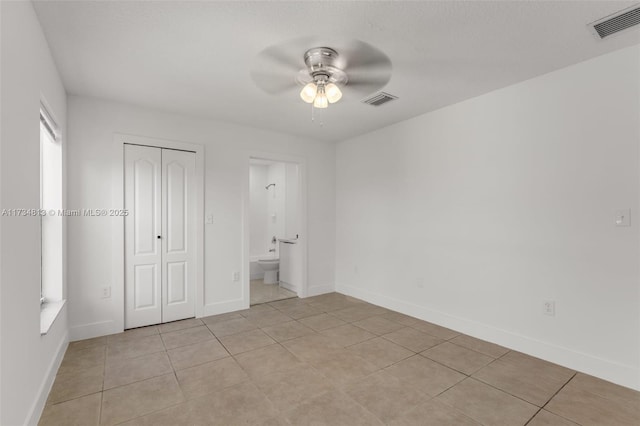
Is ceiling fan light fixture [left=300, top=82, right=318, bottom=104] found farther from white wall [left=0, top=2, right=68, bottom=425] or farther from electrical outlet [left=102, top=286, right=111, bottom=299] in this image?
electrical outlet [left=102, top=286, right=111, bottom=299]

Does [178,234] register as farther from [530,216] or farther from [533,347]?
[533,347]

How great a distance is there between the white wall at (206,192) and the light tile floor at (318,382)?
0.58 meters

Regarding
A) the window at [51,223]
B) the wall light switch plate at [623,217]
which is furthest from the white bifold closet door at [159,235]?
the wall light switch plate at [623,217]

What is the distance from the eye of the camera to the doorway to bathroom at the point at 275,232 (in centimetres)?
490

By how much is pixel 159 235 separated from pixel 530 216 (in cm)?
399

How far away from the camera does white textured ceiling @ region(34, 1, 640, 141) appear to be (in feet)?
6.22

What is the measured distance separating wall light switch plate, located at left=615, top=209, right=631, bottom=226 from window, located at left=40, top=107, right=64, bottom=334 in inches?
189

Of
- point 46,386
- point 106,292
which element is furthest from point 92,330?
point 46,386

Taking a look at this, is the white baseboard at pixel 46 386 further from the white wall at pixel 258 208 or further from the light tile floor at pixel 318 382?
the white wall at pixel 258 208

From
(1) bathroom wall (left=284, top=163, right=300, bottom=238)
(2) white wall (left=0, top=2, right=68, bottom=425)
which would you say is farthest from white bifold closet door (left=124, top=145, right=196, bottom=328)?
(1) bathroom wall (left=284, top=163, right=300, bottom=238)

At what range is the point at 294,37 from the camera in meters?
2.15

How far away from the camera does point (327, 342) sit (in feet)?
10.4

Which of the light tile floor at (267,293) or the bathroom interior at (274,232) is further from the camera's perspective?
the bathroom interior at (274,232)

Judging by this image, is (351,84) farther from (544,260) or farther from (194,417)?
(194,417)
